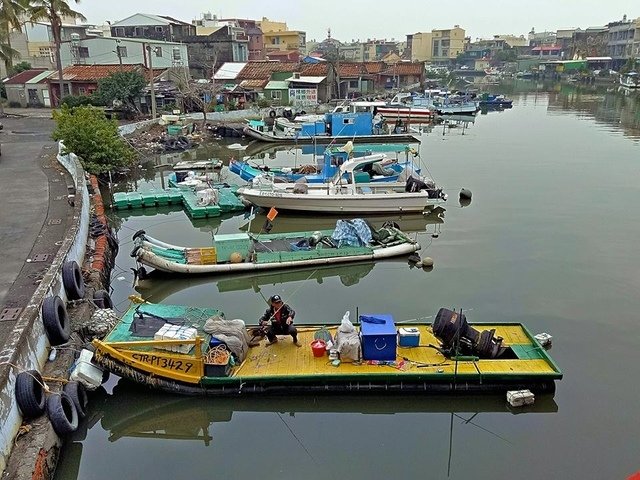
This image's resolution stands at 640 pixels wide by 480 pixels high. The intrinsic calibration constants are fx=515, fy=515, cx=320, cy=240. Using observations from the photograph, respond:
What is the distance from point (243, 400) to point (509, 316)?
6470 mm

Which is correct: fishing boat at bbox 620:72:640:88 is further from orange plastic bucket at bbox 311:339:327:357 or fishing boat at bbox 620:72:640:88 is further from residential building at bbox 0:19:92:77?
orange plastic bucket at bbox 311:339:327:357

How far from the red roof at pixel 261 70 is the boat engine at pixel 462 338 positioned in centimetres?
4364

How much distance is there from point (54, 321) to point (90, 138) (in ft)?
49.7

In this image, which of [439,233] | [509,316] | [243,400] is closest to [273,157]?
[439,233]

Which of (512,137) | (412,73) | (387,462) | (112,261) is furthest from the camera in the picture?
(412,73)

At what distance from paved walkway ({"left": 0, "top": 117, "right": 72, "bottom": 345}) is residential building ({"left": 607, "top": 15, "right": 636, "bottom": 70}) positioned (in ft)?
342

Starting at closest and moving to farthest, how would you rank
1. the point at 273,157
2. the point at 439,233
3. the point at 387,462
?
the point at 387,462, the point at 439,233, the point at 273,157

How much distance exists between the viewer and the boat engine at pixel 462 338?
917cm

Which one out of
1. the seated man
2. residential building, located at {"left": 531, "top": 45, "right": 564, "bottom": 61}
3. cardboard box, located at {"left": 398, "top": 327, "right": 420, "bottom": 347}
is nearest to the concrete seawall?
the seated man

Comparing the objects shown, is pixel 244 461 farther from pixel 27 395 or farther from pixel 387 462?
pixel 27 395

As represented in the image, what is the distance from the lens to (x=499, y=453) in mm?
7953

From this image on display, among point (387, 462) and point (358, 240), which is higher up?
point (358, 240)

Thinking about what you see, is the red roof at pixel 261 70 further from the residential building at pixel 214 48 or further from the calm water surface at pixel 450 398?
the calm water surface at pixel 450 398

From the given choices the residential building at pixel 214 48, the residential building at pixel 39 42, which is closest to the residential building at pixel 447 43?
the residential building at pixel 214 48
